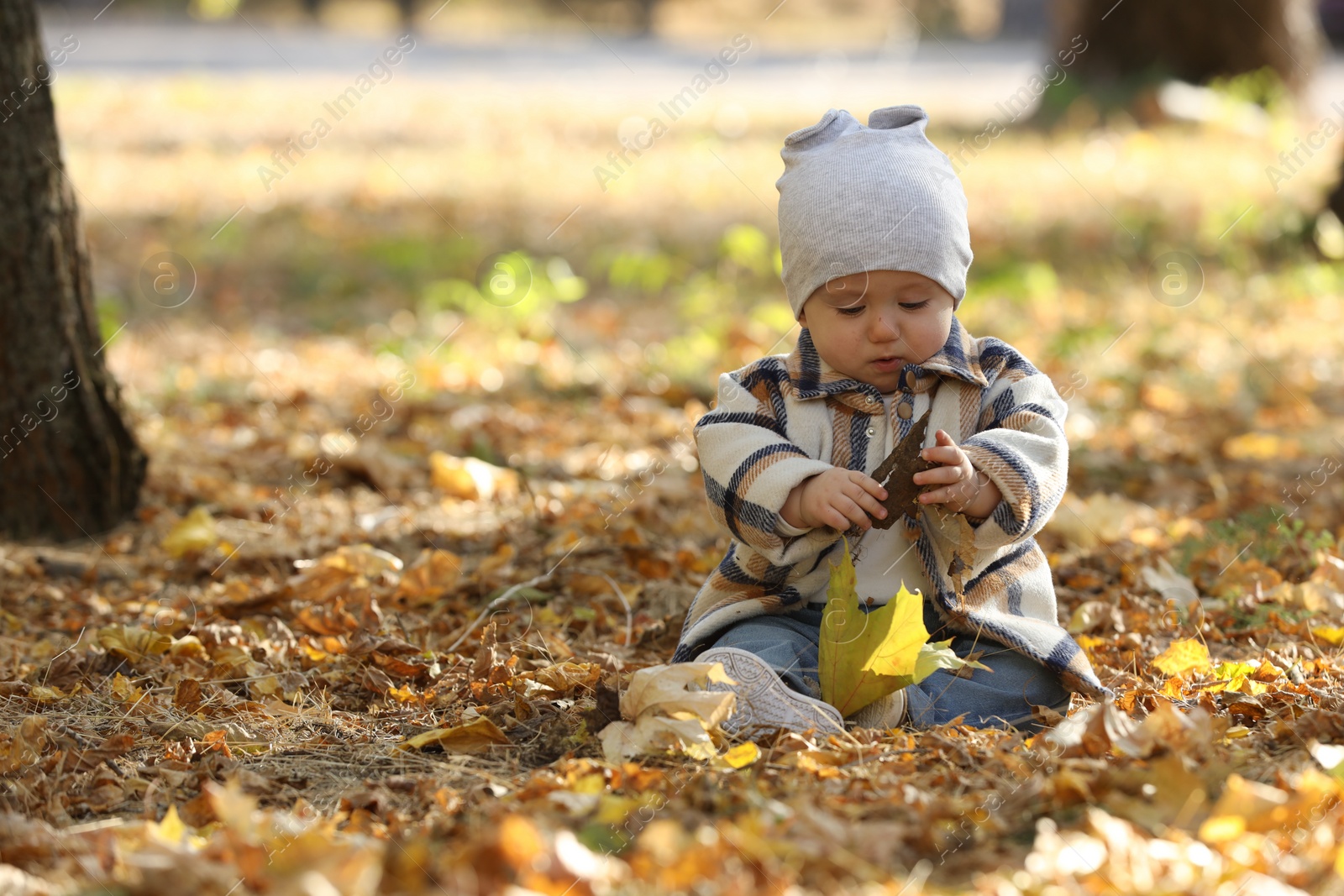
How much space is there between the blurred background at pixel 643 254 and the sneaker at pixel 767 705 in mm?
1733

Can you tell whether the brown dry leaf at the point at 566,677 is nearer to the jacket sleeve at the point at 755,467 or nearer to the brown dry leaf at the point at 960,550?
the jacket sleeve at the point at 755,467

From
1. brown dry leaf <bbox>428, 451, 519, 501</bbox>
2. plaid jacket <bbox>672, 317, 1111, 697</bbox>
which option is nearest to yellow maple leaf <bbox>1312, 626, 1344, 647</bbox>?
plaid jacket <bbox>672, 317, 1111, 697</bbox>

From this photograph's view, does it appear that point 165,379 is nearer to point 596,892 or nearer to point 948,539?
point 948,539

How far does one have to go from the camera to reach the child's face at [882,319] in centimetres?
244

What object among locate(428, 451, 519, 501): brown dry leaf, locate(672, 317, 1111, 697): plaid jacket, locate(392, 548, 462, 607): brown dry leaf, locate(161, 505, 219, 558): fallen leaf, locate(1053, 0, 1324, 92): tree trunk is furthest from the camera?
locate(1053, 0, 1324, 92): tree trunk

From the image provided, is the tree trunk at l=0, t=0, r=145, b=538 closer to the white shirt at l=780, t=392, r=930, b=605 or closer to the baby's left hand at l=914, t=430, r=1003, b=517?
the white shirt at l=780, t=392, r=930, b=605

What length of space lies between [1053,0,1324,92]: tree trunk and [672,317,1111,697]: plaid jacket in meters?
9.58


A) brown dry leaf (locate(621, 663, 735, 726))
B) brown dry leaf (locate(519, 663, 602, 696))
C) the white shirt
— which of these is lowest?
brown dry leaf (locate(519, 663, 602, 696))

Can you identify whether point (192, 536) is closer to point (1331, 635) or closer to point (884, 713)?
point (884, 713)

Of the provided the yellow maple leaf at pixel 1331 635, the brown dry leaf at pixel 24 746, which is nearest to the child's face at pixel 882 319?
the yellow maple leaf at pixel 1331 635

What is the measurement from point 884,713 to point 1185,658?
70cm

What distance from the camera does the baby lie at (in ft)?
7.82

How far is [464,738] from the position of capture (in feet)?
7.93

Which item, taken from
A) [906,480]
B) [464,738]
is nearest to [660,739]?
[464,738]
